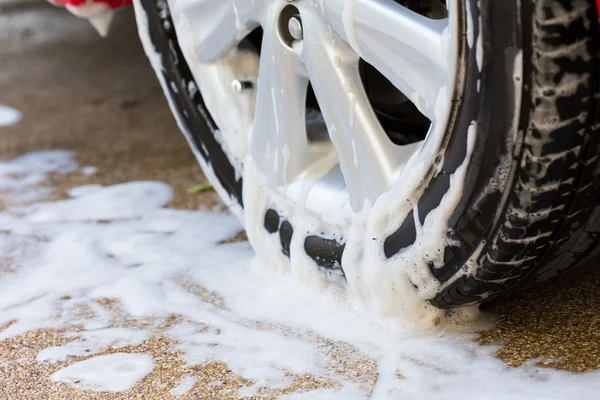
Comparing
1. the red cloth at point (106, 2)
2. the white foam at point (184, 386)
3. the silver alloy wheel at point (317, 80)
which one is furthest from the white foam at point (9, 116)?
the white foam at point (184, 386)

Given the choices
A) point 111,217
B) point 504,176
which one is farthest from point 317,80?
point 111,217

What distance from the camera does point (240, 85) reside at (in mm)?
1444

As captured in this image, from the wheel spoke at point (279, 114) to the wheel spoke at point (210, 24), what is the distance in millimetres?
76

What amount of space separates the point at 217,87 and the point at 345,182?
356 mm

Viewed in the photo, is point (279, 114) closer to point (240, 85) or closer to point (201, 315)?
point (240, 85)

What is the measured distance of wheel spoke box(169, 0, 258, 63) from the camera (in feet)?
4.46

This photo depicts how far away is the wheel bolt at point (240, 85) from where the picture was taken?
4.75 ft

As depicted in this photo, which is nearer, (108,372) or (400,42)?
(400,42)

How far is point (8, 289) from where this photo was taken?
1517mm

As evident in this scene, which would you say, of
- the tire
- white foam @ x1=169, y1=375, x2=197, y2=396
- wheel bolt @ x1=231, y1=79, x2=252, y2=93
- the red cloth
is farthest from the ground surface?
the red cloth

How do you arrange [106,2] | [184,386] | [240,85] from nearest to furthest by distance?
1. [184,386]
2. [240,85]
3. [106,2]

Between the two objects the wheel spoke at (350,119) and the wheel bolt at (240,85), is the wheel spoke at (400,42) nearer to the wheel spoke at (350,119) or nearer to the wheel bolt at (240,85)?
the wheel spoke at (350,119)

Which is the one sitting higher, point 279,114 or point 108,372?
point 279,114

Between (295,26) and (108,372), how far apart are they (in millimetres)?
550
